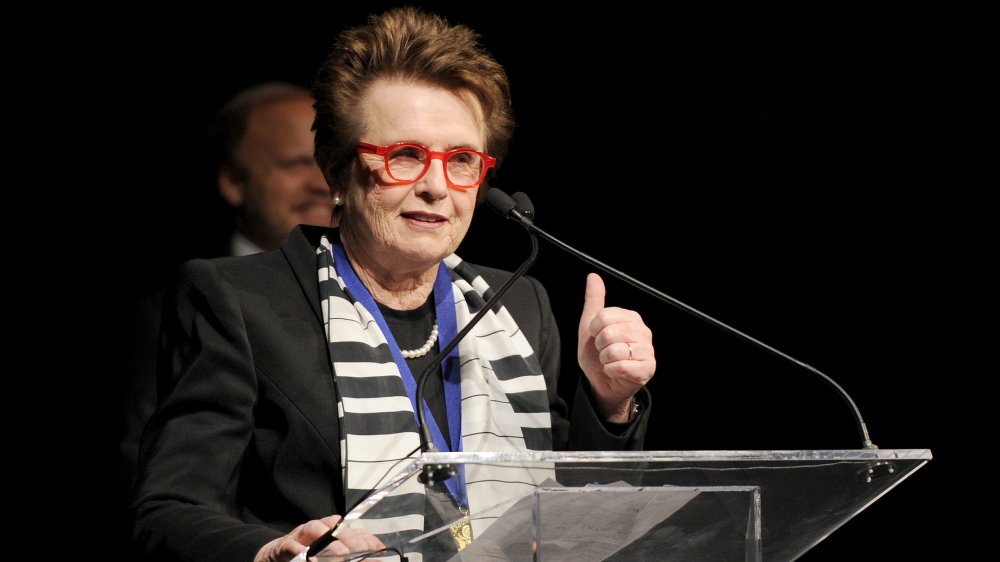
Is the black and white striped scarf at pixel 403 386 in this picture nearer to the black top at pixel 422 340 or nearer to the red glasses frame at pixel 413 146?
the black top at pixel 422 340

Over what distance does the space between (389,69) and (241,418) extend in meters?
0.66

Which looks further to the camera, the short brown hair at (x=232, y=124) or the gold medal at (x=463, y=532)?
the short brown hair at (x=232, y=124)

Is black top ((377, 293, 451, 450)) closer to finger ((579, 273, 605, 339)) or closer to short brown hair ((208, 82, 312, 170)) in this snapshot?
finger ((579, 273, 605, 339))

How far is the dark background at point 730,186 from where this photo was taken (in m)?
2.68

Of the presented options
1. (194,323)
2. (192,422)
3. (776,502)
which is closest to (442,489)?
(776,502)

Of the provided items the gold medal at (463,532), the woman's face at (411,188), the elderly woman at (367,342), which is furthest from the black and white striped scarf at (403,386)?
the gold medal at (463,532)

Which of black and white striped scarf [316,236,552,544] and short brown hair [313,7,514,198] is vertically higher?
short brown hair [313,7,514,198]

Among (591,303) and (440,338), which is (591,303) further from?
(440,338)

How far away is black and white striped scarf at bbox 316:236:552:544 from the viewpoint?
1662 millimetres

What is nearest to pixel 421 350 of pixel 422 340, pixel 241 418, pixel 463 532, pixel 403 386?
pixel 422 340

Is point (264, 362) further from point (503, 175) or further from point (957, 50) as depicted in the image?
point (957, 50)

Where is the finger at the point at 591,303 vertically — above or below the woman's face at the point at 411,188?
below

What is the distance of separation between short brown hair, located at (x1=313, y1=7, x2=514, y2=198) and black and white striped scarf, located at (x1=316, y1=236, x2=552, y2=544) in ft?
0.64

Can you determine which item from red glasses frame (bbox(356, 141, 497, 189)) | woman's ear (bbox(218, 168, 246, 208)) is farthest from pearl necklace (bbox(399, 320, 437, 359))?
woman's ear (bbox(218, 168, 246, 208))
